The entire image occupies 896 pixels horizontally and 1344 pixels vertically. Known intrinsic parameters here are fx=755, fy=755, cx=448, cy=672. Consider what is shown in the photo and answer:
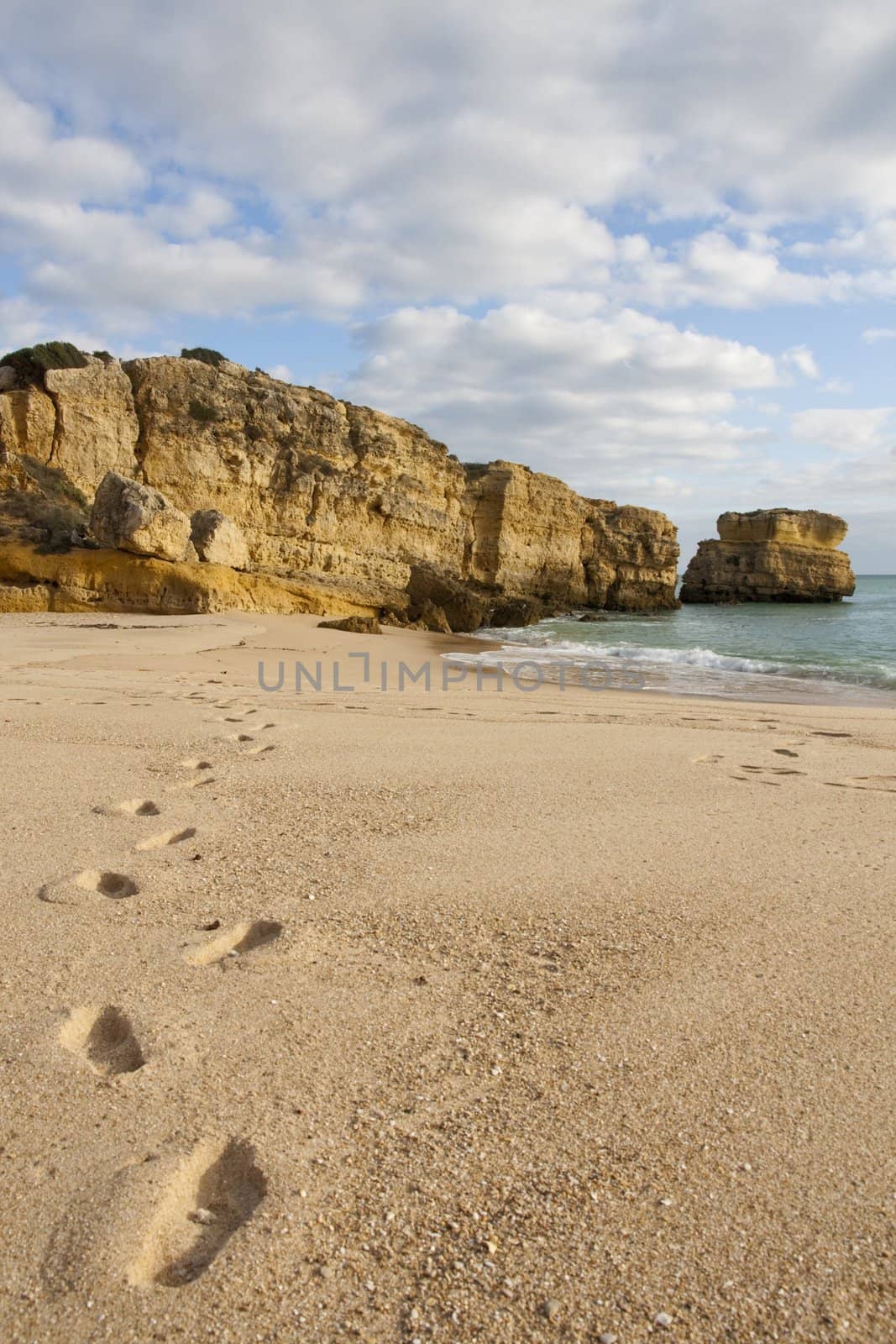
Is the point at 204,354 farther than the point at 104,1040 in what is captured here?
Yes

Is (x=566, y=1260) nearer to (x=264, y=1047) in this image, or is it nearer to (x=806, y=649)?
(x=264, y=1047)

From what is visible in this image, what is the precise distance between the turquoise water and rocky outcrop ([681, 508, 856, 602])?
18.1 metres

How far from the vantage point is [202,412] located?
1864 cm

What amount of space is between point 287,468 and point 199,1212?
20838mm

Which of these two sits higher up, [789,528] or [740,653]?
[789,528]

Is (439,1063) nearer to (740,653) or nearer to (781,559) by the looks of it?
(740,653)

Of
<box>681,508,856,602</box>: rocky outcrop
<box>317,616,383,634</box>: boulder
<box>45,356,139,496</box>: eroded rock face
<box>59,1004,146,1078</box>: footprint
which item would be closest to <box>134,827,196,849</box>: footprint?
<box>59,1004,146,1078</box>: footprint

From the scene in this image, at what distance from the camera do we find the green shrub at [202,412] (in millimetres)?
18609

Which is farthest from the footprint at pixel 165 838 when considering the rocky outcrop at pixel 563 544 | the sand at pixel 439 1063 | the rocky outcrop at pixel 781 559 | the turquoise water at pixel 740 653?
the rocky outcrop at pixel 781 559

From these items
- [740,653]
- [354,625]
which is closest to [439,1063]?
[354,625]

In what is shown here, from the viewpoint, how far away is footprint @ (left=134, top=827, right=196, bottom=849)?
267 cm

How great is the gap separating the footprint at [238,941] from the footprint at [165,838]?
2.36 feet

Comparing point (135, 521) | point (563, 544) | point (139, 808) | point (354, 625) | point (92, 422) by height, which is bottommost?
point (139, 808)

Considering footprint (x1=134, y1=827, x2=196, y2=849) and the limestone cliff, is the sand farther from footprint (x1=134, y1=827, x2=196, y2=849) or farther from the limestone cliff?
the limestone cliff
